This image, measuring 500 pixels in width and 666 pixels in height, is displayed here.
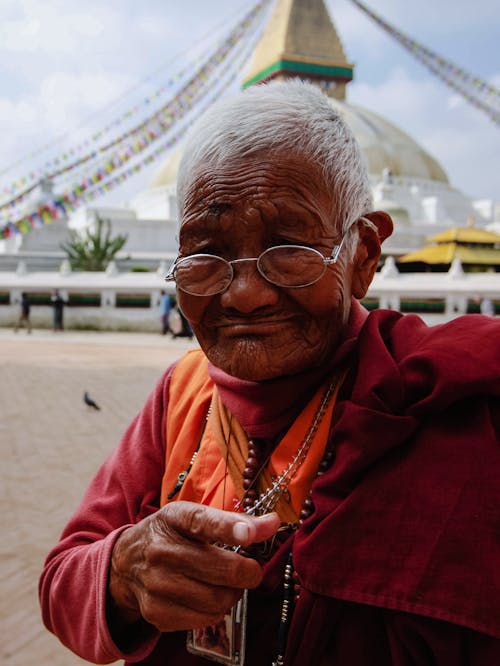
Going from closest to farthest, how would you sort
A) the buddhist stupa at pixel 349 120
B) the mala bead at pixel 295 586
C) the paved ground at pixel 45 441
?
the mala bead at pixel 295 586 < the paved ground at pixel 45 441 < the buddhist stupa at pixel 349 120

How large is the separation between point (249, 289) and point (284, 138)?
0.27 m

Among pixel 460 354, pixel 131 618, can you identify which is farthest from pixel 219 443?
pixel 460 354

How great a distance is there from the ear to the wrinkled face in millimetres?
96

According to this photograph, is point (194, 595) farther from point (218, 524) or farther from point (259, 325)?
point (259, 325)

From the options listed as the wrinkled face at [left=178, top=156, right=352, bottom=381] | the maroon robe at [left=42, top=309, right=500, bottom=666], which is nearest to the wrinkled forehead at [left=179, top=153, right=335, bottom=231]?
the wrinkled face at [left=178, top=156, right=352, bottom=381]

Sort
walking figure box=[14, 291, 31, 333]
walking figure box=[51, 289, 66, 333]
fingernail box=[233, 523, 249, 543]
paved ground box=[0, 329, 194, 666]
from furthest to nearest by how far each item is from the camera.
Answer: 1. walking figure box=[14, 291, 31, 333]
2. walking figure box=[51, 289, 66, 333]
3. paved ground box=[0, 329, 194, 666]
4. fingernail box=[233, 523, 249, 543]

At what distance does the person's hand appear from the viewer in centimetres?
88

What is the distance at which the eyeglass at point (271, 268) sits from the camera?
108 cm

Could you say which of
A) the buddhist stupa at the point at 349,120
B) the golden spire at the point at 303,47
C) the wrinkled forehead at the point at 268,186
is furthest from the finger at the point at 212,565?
the golden spire at the point at 303,47

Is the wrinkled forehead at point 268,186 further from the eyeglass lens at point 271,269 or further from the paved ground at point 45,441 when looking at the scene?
the paved ground at point 45,441

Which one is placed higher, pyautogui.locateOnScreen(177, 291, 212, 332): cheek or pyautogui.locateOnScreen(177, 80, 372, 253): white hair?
pyautogui.locateOnScreen(177, 80, 372, 253): white hair

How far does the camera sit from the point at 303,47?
3294 centimetres

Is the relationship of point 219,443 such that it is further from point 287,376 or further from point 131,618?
point 131,618

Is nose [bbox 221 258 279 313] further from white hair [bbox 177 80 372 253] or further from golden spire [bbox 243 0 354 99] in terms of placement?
golden spire [bbox 243 0 354 99]
